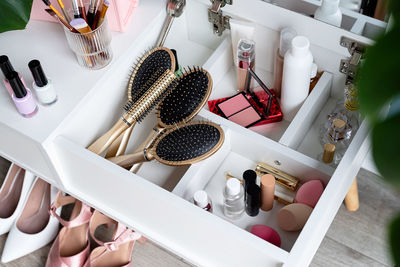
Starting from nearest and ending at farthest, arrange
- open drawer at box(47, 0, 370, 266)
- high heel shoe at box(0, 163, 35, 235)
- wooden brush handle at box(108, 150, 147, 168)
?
open drawer at box(47, 0, 370, 266) < wooden brush handle at box(108, 150, 147, 168) < high heel shoe at box(0, 163, 35, 235)

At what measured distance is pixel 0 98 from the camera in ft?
3.12

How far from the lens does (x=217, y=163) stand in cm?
99

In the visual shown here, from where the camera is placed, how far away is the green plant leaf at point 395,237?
20 cm

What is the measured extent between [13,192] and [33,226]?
0.12 meters

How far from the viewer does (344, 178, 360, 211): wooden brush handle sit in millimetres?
1194

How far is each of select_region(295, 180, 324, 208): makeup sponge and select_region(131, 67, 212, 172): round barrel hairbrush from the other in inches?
9.1

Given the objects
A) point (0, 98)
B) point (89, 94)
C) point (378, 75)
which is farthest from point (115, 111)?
point (378, 75)

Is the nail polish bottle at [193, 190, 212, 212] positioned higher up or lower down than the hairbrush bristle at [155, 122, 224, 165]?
lower down

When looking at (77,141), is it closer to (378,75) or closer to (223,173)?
(223,173)

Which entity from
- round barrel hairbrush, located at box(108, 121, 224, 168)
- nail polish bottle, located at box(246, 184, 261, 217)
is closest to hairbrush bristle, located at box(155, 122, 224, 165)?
round barrel hairbrush, located at box(108, 121, 224, 168)

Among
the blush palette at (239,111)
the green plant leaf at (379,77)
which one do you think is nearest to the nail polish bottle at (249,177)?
the blush palette at (239,111)

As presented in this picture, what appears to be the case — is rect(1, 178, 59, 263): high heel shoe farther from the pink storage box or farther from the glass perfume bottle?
the glass perfume bottle

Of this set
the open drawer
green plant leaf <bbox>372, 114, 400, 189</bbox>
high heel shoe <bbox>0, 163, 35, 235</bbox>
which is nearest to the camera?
green plant leaf <bbox>372, 114, 400, 189</bbox>

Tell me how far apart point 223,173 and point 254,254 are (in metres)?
0.25
